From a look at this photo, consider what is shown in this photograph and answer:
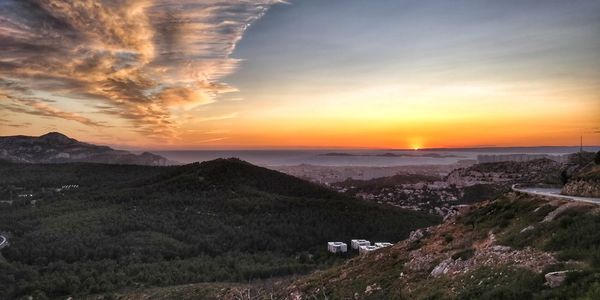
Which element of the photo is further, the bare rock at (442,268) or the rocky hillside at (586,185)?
the rocky hillside at (586,185)

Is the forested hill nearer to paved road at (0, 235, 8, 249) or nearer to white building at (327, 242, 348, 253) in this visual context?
paved road at (0, 235, 8, 249)

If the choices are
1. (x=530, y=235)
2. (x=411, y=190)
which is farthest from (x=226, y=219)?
(x=530, y=235)

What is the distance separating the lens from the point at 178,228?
285ft

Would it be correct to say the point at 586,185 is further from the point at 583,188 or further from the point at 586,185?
the point at 583,188

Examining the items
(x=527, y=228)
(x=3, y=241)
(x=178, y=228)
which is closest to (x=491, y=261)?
(x=527, y=228)

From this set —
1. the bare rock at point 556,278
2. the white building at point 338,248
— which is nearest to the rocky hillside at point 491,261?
the bare rock at point 556,278

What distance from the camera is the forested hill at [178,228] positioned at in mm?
59844

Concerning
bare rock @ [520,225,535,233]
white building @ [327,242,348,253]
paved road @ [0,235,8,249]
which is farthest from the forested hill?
bare rock @ [520,225,535,233]

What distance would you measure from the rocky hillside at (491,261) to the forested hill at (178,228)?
119 ft

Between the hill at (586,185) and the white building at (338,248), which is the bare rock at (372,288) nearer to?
the hill at (586,185)

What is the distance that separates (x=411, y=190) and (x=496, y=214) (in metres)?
113

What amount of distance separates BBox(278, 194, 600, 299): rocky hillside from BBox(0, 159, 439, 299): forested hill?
119 ft

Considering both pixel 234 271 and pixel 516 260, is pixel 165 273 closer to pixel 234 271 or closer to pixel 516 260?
pixel 234 271

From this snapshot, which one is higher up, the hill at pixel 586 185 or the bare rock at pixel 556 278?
the hill at pixel 586 185
